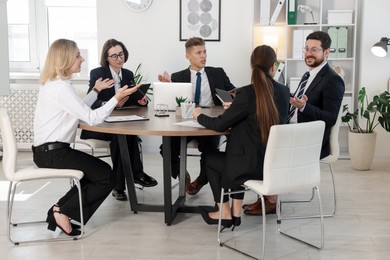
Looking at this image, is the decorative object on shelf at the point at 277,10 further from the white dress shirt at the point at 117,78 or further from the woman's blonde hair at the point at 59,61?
the woman's blonde hair at the point at 59,61

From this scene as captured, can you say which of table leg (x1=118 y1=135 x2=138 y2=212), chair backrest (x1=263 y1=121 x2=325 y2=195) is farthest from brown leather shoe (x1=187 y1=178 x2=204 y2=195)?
chair backrest (x1=263 y1=121 x2=325 y2=195)

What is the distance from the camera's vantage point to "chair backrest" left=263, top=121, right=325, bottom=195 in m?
3.12

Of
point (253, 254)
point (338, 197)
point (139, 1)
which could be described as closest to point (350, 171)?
point (338, 197)

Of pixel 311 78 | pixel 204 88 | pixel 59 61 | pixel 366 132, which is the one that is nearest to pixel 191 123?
pixel 59 61

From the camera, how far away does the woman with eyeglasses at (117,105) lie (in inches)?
180

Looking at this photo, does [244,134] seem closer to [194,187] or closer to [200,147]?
[200,147]

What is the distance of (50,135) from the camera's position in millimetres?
3658

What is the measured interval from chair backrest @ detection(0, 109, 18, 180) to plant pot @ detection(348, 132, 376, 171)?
3435 millimetres

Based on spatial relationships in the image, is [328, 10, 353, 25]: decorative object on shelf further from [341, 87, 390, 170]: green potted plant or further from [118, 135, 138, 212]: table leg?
[118, 135, 138, 212]: table leg

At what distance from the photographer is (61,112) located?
11.9ft

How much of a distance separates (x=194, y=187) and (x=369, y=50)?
2.59 metres

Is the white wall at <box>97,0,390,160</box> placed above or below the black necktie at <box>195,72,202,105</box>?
above

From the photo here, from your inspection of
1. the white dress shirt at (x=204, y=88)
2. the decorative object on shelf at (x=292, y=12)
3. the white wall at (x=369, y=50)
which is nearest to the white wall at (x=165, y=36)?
the decorative object on shelf at (x=292, y=12)

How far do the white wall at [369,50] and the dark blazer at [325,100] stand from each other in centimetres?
205
